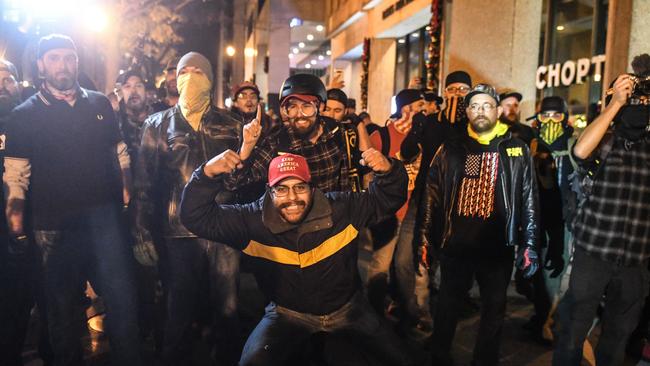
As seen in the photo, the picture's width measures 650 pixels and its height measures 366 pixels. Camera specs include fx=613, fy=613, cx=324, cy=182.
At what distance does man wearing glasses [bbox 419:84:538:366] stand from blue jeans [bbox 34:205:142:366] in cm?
216

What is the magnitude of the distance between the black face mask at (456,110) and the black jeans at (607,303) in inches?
58.5

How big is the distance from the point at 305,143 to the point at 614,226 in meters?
2.15

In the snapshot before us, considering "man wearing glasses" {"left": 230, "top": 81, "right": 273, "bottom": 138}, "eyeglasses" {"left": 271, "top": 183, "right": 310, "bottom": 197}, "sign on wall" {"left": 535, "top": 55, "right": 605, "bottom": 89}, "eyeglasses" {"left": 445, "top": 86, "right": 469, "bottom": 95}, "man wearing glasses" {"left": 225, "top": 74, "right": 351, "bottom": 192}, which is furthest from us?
"sign on wall" {"left": 535, "top": 55, "right": 605, "bottom": 89}

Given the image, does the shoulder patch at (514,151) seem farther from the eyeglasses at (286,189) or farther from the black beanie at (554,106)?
the black beanie at (554,106)

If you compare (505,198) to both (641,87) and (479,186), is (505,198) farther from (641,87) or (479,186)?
(641,87)

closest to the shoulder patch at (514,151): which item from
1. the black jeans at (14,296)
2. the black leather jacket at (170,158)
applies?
the black leather jacket at (170,158)

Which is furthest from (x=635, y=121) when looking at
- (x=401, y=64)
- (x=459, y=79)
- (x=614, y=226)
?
(x=401, y=64)

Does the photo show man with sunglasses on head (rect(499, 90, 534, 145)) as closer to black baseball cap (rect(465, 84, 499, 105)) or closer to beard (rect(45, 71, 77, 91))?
black baseball cap (rect(465, 84, 499, 105))

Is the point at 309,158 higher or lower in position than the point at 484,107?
lower

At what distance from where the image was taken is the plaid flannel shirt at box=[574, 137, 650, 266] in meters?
3.79

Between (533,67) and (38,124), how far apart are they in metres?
7.96

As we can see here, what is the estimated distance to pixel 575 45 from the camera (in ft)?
31.1

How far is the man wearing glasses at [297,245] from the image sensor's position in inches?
144

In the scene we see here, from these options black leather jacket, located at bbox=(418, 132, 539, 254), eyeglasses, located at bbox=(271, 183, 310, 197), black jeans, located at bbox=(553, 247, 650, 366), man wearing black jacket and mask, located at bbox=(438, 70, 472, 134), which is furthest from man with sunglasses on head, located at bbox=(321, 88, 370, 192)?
black jeans, located at bbox=(553, 247, 650, 366)
